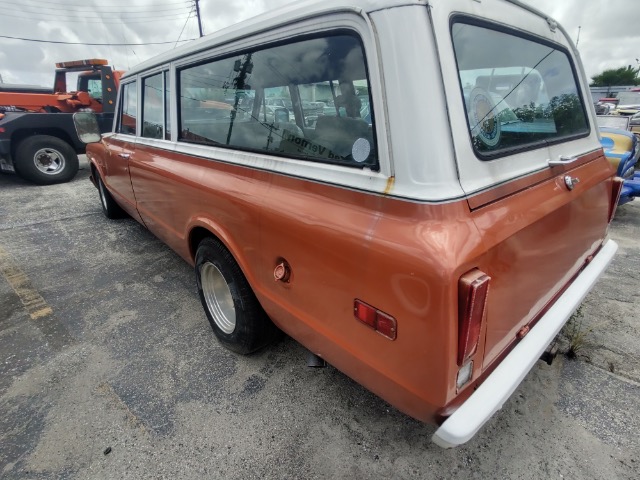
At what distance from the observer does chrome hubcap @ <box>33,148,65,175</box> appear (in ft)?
24.9

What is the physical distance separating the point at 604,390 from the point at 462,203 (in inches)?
70.2

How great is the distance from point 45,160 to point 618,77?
285 ft

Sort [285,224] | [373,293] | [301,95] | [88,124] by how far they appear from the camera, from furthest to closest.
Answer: [88,124]
[301,95]
[285,224]
[373,293]

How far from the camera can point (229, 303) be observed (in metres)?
2.59

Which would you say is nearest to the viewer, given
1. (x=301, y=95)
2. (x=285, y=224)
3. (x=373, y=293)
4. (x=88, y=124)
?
(x=373, y=293)

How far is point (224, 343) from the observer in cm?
257

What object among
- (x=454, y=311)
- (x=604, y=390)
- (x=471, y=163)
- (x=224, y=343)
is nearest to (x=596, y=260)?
(x=604, y=390)

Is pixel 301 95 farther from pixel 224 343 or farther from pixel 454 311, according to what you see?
pixel 224 343

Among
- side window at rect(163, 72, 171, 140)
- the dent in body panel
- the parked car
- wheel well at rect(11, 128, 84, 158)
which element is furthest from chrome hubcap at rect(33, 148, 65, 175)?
the parked car

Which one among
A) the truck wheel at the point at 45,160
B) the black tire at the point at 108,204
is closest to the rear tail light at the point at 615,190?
the black tire at the point at 108,204

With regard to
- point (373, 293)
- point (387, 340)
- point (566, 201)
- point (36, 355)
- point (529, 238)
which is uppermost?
point (566, 201)

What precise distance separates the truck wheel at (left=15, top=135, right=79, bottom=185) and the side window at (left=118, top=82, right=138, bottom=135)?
4911mm

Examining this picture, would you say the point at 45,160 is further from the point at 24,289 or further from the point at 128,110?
the point at 24,289

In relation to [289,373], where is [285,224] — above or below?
above
